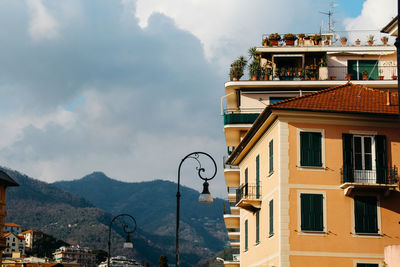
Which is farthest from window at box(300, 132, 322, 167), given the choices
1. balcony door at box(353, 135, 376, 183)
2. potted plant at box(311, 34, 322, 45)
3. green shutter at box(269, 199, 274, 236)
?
potted plant at box(311, 34, 322, 45)

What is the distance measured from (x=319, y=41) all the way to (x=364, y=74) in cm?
527

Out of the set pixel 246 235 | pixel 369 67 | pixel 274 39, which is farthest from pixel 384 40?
pixel 246 235

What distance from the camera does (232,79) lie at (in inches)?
2186

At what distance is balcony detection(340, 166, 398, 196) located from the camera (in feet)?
101

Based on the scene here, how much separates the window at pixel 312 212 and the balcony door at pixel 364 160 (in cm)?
204

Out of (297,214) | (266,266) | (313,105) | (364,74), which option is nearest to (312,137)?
(313,105)

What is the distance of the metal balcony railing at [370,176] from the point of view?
102 ft

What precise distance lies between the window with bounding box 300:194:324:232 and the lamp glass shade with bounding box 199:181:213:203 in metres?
5.35

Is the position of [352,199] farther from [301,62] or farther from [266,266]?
[301,62]

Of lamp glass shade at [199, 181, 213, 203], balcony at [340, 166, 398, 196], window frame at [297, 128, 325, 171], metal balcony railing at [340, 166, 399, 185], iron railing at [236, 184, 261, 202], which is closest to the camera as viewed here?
lamp glass shade at [199, 181, 213, 203]

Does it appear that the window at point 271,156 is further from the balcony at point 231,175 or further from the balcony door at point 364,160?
the balcony at point 231,175

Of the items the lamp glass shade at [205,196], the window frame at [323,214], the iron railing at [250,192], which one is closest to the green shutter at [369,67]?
the iron railing at [250,192]

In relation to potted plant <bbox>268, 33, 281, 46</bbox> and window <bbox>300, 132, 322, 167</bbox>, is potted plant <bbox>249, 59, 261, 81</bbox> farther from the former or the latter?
window <bbox>300, 132, 322, 167</bbox>

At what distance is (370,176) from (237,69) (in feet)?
86.4
